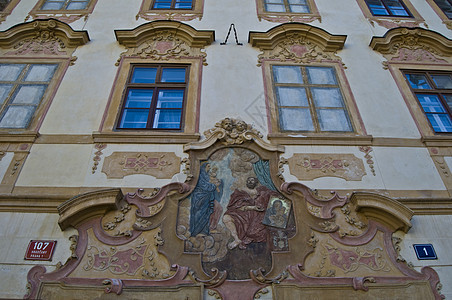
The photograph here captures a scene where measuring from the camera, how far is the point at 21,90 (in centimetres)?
578

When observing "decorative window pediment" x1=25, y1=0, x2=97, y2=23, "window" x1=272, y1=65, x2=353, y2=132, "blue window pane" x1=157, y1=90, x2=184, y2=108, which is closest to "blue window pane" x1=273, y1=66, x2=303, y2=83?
"window" x1=272, y1=65, x2=353, y2=132

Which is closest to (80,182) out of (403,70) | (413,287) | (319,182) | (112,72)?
(112,72)

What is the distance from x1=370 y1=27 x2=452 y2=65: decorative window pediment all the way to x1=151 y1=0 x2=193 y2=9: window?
3.60 metres

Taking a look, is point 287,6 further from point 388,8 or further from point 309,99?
point 309,99

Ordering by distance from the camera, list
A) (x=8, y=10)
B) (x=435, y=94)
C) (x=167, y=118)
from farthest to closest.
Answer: (x=8, y=10) < (x=435, y=94) < (x=167, y=118)

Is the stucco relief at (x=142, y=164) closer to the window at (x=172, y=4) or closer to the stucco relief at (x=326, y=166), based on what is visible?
the stucco relief at (x=326, y=166)

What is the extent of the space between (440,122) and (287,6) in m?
3.76

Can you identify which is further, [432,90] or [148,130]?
[432,90]

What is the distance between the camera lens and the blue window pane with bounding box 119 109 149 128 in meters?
5.40

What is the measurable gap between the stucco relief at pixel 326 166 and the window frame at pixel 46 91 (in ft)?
11.6

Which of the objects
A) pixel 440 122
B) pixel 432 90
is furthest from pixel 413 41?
pixel 440 122

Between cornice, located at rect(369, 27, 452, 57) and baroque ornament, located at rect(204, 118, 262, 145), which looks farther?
cornice, located at rect(369, 27, 452, 57)

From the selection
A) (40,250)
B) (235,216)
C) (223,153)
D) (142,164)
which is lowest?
(40,250)

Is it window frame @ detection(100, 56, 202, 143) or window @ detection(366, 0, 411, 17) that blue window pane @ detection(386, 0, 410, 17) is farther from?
window frame @ detection(100, 56, 202, 143)
